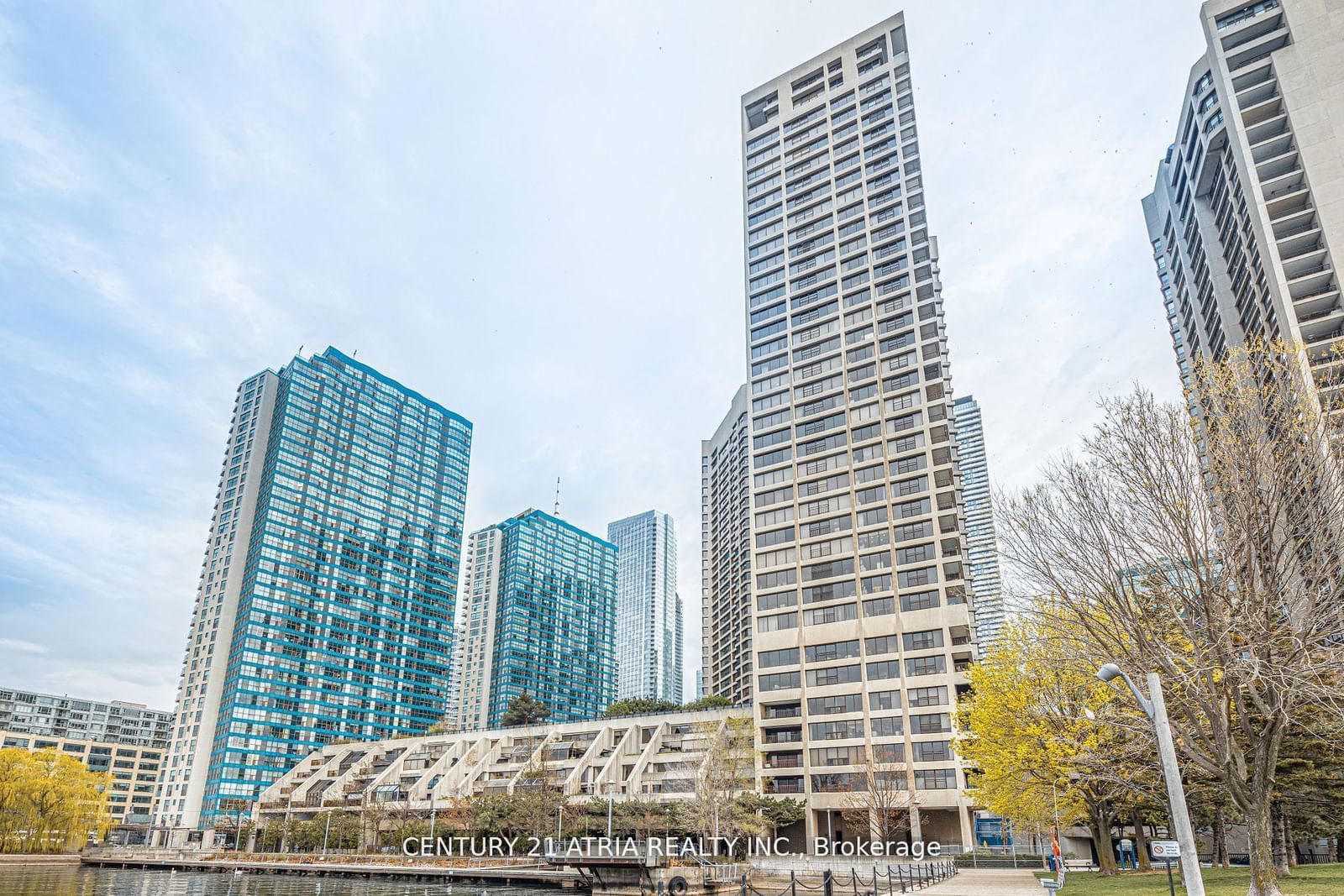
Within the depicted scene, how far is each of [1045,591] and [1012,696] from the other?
14.5 m

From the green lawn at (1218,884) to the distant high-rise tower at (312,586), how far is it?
120m

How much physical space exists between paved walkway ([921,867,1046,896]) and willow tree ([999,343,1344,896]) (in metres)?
10.6

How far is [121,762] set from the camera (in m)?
159

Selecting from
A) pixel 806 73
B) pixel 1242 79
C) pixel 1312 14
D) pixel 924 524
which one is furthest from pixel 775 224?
pixel 1312 14

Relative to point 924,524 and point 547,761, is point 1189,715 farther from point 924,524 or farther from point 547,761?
point 547,761

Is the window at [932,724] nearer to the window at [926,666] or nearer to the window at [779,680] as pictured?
the window at [926,666]

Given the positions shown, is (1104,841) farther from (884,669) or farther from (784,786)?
(784,786)

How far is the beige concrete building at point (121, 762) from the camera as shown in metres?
153

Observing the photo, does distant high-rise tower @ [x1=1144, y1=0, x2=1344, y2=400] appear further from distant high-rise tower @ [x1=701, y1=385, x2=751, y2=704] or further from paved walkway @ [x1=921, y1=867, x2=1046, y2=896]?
distant high-rise tower @ [x1=701, y1=385, x2=751, y2=704]

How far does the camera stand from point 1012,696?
36406 millimetres

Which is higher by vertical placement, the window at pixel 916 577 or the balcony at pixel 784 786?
the window at pixel 916 577

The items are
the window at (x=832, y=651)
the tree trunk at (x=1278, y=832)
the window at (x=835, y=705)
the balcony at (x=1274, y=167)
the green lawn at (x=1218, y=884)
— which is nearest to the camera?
the green lawn at (x=1218, y=884)

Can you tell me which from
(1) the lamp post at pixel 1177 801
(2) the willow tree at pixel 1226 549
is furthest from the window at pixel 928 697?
(1) the lamp post at pixel 1177 801

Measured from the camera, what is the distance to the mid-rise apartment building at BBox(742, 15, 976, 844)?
70125mm
